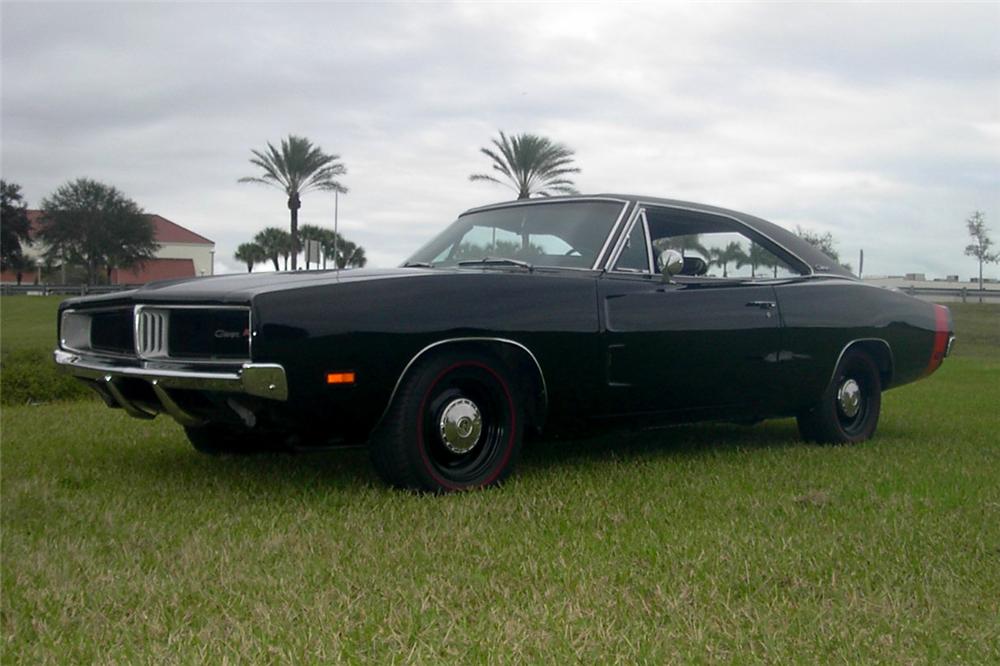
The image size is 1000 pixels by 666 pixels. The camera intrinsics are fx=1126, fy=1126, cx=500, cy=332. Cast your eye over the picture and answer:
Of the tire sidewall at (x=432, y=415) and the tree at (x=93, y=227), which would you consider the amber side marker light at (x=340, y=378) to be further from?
the tree at (x=93, y=227)

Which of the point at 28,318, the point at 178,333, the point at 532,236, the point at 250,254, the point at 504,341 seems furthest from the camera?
the point at 250,254

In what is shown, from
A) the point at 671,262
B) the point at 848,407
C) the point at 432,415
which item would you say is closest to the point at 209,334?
the point at 432,415

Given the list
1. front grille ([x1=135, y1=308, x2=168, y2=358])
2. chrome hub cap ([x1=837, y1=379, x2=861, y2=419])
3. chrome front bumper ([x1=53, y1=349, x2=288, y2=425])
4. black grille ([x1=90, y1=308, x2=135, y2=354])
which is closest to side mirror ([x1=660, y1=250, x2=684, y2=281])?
chrome hub cap ([x1=837, y1=379, x2=861, y2=419])

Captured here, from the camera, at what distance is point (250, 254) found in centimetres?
6488

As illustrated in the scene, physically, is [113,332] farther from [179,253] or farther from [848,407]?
[179,253]

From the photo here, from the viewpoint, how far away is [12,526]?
417cm

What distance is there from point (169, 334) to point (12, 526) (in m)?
0.91

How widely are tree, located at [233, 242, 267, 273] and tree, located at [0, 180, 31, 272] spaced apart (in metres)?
11.5

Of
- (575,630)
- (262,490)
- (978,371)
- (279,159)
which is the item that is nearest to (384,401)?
(262,490)

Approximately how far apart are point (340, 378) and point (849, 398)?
3615 millimetres

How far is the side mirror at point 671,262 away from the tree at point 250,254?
57.0 metres

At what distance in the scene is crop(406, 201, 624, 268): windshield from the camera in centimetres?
547

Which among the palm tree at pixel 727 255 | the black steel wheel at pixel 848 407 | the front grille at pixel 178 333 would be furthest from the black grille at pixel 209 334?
the black steel wheel at pixel 848 407

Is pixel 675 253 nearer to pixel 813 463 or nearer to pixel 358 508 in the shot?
pixel 813 463
